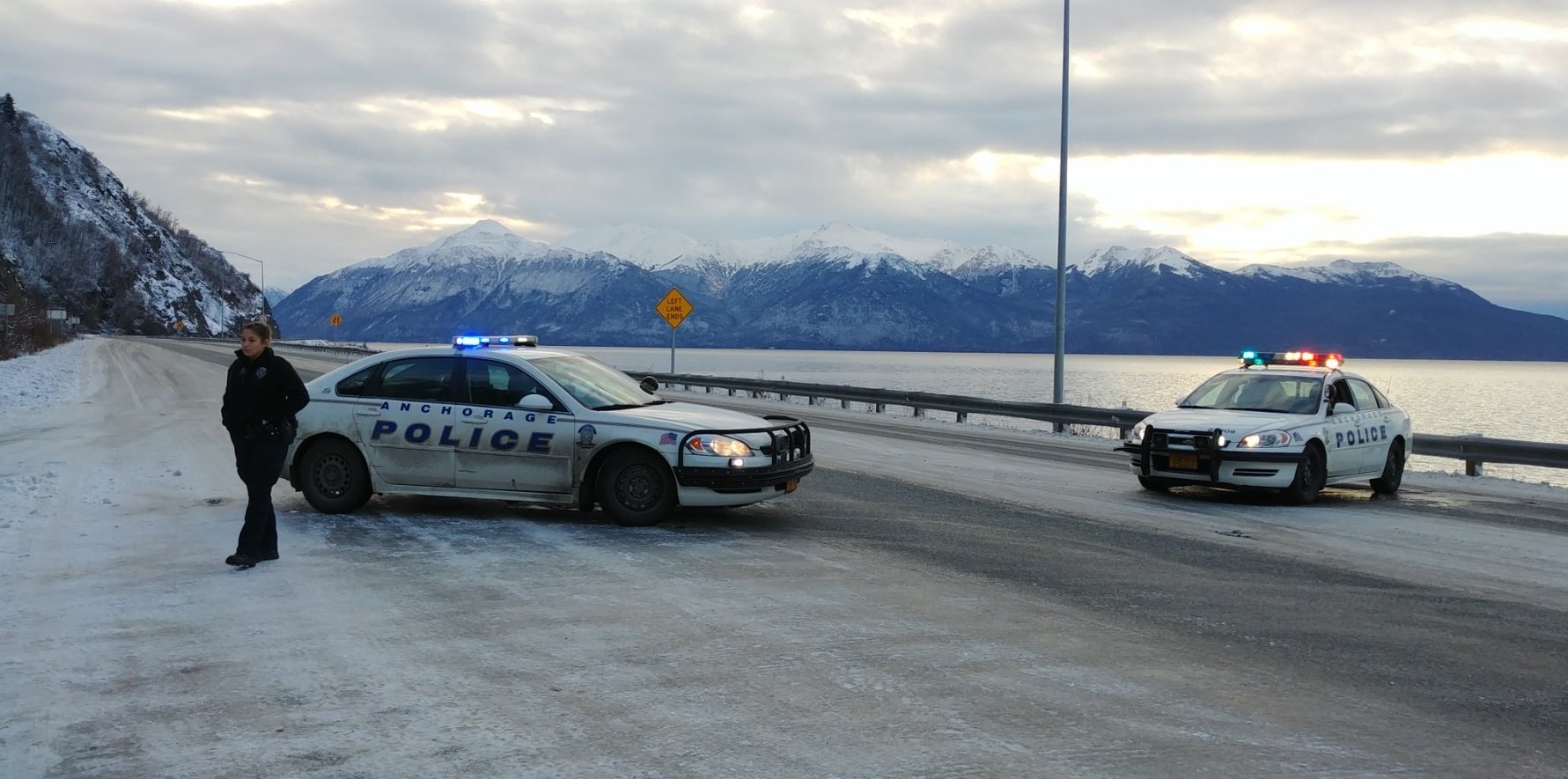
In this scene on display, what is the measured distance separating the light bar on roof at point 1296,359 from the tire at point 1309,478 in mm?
1878

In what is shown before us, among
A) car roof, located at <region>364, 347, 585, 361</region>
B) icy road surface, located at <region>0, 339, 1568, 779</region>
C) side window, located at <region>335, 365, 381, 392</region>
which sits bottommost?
icy road surface, located at <region>0, 339, 1568, 779</region>

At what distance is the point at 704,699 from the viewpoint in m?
5.23

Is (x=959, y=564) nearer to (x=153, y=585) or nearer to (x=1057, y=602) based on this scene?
(x=1057, y=602)

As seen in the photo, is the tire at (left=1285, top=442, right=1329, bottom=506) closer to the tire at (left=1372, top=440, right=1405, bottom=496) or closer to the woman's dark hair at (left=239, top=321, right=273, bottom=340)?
the tire at (left=1372, top=440, right=1405, bottom=496)

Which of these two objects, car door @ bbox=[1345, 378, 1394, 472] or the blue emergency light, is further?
car door @ bbox=[1345, 378, 1394, 472]

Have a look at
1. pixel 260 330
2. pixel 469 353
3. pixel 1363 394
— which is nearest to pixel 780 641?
pixel 260 330

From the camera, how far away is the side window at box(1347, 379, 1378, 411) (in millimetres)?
13906

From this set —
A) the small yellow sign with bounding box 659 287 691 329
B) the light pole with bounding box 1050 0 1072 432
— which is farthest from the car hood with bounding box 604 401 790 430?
the small yellow sign with bounding box 659 287 691 329

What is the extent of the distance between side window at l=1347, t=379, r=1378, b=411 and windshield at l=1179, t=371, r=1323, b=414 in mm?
637

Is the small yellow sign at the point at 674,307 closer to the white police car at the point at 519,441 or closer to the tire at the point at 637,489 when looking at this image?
the white police car at the point at 519,441

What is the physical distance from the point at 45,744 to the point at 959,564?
566cm

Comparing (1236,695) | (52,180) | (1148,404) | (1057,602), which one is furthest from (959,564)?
(52,180)

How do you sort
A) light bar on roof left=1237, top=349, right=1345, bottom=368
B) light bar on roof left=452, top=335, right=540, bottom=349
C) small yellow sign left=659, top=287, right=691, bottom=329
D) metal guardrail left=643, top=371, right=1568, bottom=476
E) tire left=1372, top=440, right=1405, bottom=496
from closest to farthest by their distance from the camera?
light bar on roof left=452, top=335, right=540, bottom=349 < tire left=1372, top=440, right=1405, bottom=496 < light bar on roof left=1237, top=349, right=1345, bottom=368 < metal guardrail left=643, top=371, right=1568, bottom=476 < small yellow sign left=659, top=287, right=691, bottom=329

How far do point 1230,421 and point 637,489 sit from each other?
666cm
